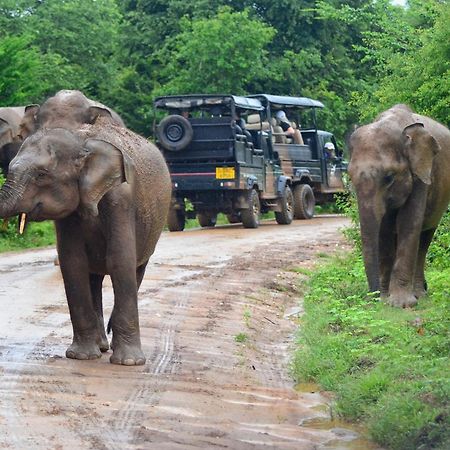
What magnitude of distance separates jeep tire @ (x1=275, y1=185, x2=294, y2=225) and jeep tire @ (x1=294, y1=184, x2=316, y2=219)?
95cm

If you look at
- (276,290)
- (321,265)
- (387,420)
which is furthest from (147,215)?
(321,265)

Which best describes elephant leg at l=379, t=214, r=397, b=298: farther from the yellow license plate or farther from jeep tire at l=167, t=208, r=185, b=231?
jeep tire at l=167, t=208, r=185, b=231

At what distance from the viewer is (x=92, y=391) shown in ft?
29.6

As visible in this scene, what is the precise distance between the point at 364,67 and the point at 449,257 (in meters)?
28.1

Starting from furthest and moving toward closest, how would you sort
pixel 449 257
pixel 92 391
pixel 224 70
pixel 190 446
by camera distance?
1. pixel 224 70
2. pixel 449 257
3. pixel 92 391
4. pixel 190 446

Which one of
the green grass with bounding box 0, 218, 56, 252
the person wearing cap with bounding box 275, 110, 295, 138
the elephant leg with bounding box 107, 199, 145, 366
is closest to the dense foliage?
the person wearing cap with bounding box 275, 110, 295, 138

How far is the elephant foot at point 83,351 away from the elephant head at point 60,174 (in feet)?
3.74

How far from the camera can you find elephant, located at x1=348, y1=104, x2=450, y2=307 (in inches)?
542

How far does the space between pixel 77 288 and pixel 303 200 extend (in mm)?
22333

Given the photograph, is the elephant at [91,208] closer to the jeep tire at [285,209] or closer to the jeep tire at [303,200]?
the jeep tire at [285,209]

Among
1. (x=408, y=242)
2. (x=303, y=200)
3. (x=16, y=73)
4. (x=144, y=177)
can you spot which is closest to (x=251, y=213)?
(x=303, y=200)

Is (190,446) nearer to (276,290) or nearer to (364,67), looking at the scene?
(276,290)

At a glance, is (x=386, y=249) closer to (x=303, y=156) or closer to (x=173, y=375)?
(x=173, y=375)

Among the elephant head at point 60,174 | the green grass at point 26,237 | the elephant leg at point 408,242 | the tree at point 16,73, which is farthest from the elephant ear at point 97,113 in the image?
the tree at point 16,73
